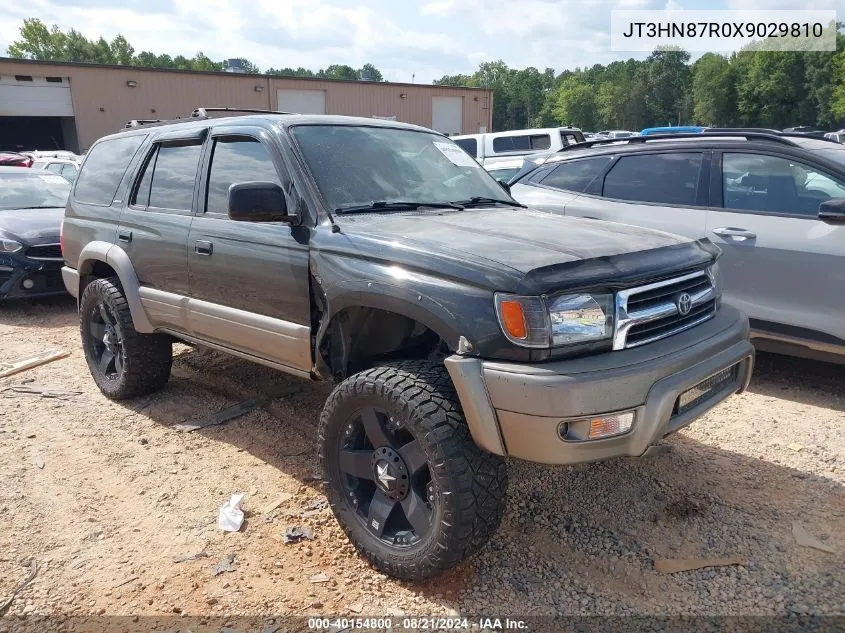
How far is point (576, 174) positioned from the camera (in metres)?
6.02

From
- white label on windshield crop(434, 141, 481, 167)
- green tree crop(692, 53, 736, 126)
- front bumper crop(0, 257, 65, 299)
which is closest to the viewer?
white label on windshield crop(434, 141, 481, 167)

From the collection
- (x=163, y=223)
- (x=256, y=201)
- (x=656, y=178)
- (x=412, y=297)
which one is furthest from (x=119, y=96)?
(x=412, y=297)

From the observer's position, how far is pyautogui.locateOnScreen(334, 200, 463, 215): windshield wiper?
3381mm

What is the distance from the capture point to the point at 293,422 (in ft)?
14.8

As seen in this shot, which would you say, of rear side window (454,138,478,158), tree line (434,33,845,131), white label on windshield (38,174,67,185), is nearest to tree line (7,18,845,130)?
tree line (434,33,845,131)

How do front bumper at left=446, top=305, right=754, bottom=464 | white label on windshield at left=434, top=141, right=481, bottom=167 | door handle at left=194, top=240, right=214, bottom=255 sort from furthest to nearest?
1. white label on windshield at left=434, top=141, right=481, bottom=167
2. door handle at left=194, top=240, right=214, bottom=255
3. front bumper at left=446, top=305, right=754, bottom=464

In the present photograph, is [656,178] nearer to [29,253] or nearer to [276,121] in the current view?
[276,121]

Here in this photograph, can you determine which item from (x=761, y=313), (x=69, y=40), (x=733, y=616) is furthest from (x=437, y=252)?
(x=69, y=40)

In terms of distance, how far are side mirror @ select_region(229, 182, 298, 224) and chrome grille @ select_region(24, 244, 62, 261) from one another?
5593 millimetres

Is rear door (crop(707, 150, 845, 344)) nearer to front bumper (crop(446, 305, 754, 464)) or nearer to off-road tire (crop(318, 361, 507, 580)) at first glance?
front bumper (crop(446, 305, 754, 464))

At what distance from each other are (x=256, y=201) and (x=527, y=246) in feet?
4.10

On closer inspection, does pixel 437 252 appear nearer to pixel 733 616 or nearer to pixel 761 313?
A: pixel 733 616

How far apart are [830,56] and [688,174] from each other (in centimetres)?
7053

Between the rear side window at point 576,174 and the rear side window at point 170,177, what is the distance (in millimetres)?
3252
